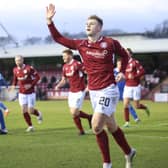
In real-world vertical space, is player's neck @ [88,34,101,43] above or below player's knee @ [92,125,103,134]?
above

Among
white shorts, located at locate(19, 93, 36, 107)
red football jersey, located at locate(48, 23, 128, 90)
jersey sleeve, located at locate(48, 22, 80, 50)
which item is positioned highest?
jersey sleeve, located at locate(48, 22, 80, 50)

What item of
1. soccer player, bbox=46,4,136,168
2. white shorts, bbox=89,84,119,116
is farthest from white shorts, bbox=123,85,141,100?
white shorts, bbox=89,84,119,116

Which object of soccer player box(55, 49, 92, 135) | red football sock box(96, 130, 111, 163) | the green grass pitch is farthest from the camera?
soccer player box(55, 49, 92, 135)

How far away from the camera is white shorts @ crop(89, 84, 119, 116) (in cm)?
926

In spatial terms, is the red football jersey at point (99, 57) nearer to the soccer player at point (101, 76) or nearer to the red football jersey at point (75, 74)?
the soccer player at point (101, 76)

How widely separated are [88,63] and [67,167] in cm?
184

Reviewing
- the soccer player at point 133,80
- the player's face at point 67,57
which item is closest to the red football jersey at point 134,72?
the soccer player at point 133,80

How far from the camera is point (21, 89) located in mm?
17547

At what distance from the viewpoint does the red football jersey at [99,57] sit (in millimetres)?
9500

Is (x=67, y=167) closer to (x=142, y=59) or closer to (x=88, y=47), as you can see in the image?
(x=88, y=47)

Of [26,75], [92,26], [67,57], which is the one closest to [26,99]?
[26,75]

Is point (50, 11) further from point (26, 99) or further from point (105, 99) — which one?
point (26, 99)

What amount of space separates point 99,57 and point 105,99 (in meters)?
0.75

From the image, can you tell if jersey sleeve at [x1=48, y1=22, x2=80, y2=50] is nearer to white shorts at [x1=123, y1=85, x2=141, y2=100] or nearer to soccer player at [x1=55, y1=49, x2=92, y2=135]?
soccer player at [x1=55, y1=49, x2=92, y2=135]
